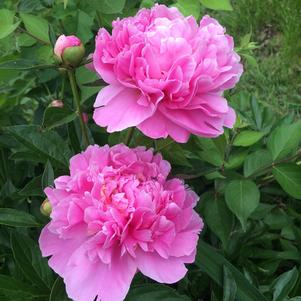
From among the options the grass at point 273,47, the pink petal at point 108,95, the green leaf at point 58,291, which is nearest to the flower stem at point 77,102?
the pink petal at point 108,95

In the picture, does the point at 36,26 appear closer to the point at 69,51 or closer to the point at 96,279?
the point at 69,51

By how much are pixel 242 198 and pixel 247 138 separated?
20 cm

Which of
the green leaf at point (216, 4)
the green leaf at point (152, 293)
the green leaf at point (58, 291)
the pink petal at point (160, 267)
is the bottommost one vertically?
the green leaf at point (152, 293)

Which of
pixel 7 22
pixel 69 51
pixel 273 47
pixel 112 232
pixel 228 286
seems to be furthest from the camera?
pixel 273 47

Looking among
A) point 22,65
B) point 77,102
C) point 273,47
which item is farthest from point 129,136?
point 273,47

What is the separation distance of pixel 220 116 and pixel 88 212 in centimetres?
22

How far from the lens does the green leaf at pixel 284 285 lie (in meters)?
0.99

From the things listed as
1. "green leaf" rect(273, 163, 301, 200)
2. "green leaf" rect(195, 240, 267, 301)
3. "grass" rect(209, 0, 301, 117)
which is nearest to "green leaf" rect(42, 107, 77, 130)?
"green leaf" rect(195, 240, 267, 301)

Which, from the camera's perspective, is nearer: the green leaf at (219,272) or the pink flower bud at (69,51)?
the pink flower bud at (69,51)

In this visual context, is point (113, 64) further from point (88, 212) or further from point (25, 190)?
point (25, 190)

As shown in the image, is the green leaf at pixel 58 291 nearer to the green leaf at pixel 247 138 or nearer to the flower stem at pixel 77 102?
the flower stem at pixel 77 102

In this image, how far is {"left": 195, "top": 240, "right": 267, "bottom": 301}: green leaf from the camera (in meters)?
0.95

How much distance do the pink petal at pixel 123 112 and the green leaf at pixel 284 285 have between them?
1.61ft

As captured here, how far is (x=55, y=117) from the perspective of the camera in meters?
0.87
